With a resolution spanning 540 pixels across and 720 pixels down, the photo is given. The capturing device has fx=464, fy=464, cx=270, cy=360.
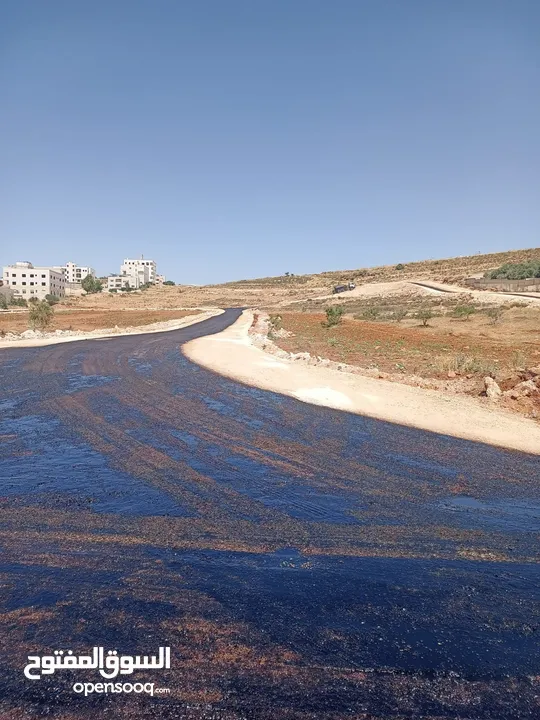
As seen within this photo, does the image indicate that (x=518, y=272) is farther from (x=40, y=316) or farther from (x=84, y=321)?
(x=40, y=316)

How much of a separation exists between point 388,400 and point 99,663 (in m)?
11.1

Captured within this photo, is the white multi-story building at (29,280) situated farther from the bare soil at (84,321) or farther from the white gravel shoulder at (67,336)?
the white gravel shoulder at (67,336)

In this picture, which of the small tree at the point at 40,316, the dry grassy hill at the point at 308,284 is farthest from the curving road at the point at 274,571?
the dry grassy hill at the point at 308,284

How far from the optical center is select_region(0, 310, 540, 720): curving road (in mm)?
3430

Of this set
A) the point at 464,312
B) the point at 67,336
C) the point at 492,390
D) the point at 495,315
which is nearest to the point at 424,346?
the point at 492,390

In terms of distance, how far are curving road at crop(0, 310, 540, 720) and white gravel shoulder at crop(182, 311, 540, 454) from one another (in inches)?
47.1

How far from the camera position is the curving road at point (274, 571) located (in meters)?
3.43

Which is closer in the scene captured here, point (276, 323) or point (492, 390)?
point (492, 390)

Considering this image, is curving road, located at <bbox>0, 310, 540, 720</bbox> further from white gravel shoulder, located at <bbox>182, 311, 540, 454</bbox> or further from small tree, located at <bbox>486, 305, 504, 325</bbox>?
small tree, located at <bbox>486, 305, 504, 325</bbox>

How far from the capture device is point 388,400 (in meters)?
13.5

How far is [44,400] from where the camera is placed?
1276cm

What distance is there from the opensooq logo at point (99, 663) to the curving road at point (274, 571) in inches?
2.6

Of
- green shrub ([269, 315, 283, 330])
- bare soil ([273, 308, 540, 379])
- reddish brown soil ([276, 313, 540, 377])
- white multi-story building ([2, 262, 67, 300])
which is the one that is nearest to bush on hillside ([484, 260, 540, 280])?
bare soil ([273, 308, 540, 379])

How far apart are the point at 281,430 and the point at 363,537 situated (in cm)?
500
